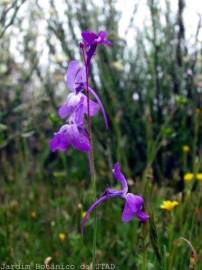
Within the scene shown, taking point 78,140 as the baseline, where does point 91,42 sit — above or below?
above

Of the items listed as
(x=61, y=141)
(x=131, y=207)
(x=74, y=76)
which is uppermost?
(x=74, y=76)

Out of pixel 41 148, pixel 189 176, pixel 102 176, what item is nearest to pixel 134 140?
pixel 102 176

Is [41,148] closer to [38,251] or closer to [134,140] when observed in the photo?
[134,140]

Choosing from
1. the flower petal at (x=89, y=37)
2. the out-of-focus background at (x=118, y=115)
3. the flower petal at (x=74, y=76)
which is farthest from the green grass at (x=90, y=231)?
the flower petal at (x=89, y=37)

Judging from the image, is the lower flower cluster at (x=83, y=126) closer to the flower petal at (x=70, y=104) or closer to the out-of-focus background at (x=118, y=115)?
the flower petal at (x=70, y=104)

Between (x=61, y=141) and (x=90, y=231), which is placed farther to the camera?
(x=90, y=231)

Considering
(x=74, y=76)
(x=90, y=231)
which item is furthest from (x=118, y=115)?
(x=74, y=76)

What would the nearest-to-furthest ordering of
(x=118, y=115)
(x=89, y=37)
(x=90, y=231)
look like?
(x=89, y=37) < (x=90, y=231) < (x=118, y=115)

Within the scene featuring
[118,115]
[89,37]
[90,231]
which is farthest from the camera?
[118,115]

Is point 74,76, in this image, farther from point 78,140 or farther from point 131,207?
point 131,207

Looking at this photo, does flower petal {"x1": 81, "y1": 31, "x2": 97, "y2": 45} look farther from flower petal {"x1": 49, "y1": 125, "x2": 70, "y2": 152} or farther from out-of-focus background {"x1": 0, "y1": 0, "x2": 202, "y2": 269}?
out-of-focus background {"x1": 0, "y1": 0, "x2": 202, "y2": 269}

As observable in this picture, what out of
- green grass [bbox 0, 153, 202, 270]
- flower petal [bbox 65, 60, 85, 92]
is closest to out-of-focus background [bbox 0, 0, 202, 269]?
green grass [bbox 0, 153, 202, 270]
